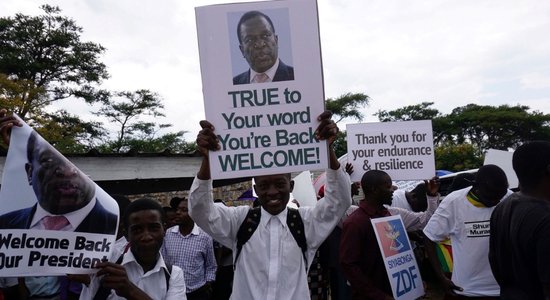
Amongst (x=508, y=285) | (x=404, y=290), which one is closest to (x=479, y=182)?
(x=404, y=290)

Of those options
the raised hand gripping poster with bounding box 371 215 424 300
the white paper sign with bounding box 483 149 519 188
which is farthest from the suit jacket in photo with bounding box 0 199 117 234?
the white paper sign with bounding box 483 149 519 188

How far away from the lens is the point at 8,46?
25.1 m

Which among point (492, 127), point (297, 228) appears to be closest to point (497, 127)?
point (492, 127)

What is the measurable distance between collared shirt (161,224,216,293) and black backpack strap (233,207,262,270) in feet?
7.05

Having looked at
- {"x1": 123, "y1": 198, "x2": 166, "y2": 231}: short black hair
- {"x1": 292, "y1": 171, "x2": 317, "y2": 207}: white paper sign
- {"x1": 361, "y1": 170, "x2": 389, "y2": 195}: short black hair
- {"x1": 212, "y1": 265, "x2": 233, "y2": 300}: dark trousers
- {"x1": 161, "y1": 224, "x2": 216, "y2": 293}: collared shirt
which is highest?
{"x1": 123, "y1": 198, "x2": 166, "y2": 231}: short black hair

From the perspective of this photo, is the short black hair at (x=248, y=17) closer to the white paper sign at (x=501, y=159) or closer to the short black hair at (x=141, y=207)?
the short black hair at (x=141, y=207)

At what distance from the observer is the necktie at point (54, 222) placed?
2.36 meters

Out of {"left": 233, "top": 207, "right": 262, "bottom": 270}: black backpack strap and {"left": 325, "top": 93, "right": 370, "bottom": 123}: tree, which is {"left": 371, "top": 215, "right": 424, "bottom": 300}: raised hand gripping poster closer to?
{"left": 233, "top": 207, "right": 262, "bottom": 270}: black backpack strap

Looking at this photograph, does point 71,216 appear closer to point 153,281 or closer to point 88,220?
point 88,220

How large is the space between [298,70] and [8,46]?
26.8 metres

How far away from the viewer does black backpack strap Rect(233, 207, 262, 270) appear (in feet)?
9.18

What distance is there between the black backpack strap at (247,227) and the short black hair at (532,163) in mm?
1440

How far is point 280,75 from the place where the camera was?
8.73 ft

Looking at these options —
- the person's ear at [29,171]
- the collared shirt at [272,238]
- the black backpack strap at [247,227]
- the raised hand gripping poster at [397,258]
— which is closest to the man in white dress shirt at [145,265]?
the collared shirt at [272,238]
